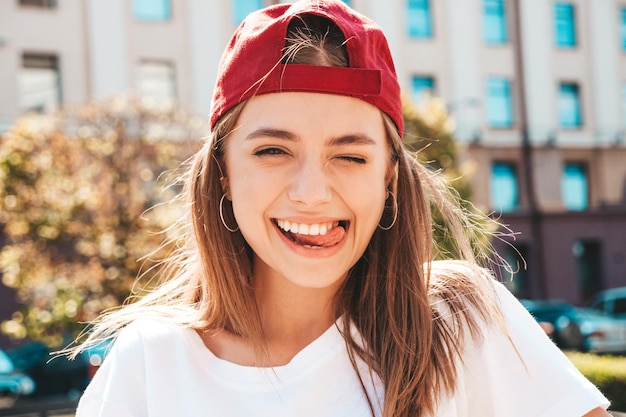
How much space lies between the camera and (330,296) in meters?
2.04

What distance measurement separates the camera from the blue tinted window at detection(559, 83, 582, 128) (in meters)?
26.8

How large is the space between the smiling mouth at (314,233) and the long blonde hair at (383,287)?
8.4 inches

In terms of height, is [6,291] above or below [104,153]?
below

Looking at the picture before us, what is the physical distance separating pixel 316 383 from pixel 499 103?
25.0 m

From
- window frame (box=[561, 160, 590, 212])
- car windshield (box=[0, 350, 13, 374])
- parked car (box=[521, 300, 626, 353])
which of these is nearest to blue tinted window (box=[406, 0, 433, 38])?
window frame (box=[561, 160, 590, 212])

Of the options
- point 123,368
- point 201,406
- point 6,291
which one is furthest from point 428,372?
point 6,291

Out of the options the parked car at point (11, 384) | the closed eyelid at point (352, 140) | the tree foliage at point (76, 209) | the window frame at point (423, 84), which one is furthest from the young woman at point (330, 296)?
the window frame at point (423, 84)

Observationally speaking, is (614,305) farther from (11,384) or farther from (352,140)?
(352,140)

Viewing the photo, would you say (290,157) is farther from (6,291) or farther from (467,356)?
(6,291)

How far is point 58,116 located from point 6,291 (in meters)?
7.08

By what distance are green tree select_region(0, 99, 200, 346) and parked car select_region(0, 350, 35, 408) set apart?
60 cm

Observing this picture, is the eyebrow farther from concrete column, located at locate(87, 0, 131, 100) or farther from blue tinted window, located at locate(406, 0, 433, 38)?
blue tinted window, located at locate(406, 0, 433, 38)

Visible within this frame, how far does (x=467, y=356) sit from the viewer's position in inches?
71.4

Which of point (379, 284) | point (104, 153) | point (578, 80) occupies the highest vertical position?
point (578, 80)
